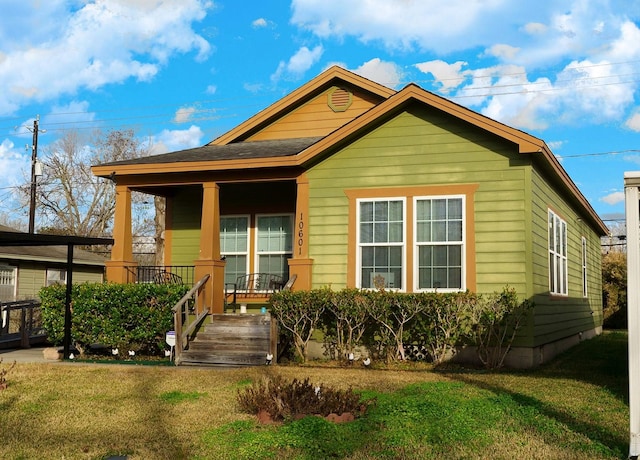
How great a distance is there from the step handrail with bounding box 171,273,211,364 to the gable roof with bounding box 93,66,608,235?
239cm

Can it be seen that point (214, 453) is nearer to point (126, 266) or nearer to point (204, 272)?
point (204, 272)

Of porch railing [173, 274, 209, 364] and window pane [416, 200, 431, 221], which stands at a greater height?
window pane [416, 200, 431, 221]

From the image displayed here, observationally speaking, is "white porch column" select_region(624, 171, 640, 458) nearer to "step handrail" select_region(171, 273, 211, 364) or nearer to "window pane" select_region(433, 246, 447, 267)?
"window pane" select_region(433, 246, 447, 267)

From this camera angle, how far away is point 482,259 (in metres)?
11.2

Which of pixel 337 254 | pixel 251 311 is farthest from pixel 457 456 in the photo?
pixel 251 311

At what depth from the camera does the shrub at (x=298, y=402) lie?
21.1 ft

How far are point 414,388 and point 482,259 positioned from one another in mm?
3946

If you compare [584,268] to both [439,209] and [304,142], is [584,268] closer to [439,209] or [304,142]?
[439,209]

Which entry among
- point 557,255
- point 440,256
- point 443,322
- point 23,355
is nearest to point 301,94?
point 440,256

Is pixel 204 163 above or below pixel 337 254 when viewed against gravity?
above

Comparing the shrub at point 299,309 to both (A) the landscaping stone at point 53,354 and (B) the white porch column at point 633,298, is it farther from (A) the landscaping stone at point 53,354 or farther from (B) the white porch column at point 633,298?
(B) the white porch column at point 633,298

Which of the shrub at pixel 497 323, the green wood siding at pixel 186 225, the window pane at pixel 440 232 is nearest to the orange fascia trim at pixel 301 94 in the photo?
the green wood siding at pixel 186 225

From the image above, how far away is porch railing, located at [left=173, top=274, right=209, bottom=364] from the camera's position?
36.6ft

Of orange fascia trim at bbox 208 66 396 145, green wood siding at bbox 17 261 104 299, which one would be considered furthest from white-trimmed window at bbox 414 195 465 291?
green wood siding at bbox 17 261 104 299
